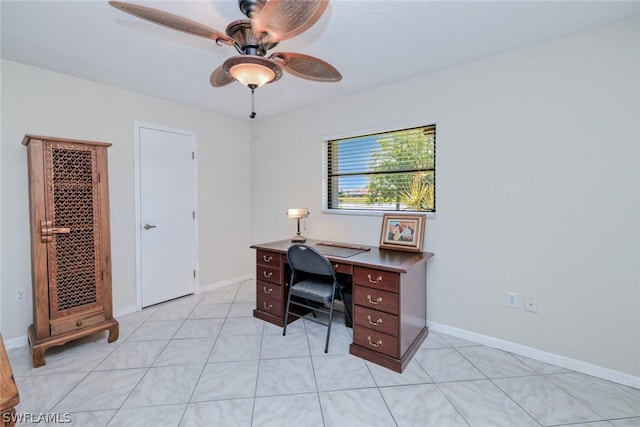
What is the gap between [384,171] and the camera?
295cm

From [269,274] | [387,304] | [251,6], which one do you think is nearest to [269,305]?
[269,274]

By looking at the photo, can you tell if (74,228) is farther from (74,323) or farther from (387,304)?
(387,304)

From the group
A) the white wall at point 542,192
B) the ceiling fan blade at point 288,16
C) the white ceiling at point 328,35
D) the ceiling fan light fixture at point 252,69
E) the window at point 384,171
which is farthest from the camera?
the window at point 384,171

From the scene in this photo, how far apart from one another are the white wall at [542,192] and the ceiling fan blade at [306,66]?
3.01 ft

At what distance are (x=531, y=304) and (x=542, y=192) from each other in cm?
83

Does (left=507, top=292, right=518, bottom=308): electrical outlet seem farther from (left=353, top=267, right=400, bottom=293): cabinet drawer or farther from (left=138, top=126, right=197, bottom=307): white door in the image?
(left=138, top=126, right=197, bottom=307): white door

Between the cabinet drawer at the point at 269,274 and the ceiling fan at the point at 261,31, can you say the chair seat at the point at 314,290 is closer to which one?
the cabinet drawer at the point at 269,274

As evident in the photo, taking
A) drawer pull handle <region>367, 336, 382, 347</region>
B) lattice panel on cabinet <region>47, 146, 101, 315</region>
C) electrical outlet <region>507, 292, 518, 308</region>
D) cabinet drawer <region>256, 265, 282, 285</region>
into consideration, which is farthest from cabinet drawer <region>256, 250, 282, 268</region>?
electrical outlet <region>507, 292, 518, 308</region>

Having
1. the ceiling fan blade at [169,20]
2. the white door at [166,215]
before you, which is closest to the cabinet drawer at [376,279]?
the ceiling fan blade at [169,20]

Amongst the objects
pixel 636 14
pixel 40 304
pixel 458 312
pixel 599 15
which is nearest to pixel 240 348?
pixel 40 304

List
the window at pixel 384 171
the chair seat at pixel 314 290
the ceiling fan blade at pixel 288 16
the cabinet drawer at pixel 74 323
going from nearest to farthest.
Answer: the ceiling fan blade at pixel 288 16 → the cabinet drawer at pixel 74 323 → the chair seat at pixel 314 290 → the window at pixel 384 171

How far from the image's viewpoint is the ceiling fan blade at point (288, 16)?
1121 millimetres

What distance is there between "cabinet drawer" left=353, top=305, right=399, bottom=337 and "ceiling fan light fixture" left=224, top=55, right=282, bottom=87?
5.57 ft

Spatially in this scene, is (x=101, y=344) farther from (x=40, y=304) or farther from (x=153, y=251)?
(x=153, y=251)
